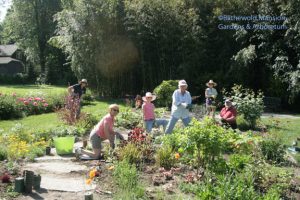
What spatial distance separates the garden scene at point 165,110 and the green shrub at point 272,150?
0.09 ft

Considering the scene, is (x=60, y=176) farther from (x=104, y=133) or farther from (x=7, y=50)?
(x=7, y=50)

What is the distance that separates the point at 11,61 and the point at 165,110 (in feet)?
148

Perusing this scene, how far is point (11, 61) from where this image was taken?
183 ft

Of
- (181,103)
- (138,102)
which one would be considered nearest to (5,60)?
(138,102)

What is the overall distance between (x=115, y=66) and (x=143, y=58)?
5.74ft

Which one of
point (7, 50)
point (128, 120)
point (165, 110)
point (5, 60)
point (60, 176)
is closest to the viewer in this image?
point (60, 176)

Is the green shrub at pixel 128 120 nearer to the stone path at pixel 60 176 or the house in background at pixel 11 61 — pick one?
the stone path at pixel 60 176

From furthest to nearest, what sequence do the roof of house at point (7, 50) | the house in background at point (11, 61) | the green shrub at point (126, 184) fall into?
the roof of house at point (7, 50)
the house in background at point (11, 61)
the green shrub at point (126, 184)

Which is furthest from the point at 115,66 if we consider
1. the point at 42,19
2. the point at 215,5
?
the point at 42,19

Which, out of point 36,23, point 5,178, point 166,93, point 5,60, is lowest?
point 5,178

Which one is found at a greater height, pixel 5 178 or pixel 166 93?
pixel 166 93

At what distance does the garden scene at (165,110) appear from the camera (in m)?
5.86

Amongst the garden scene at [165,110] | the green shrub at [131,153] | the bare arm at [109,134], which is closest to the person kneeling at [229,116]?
the garden scene at [165,110]

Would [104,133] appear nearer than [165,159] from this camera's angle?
No
